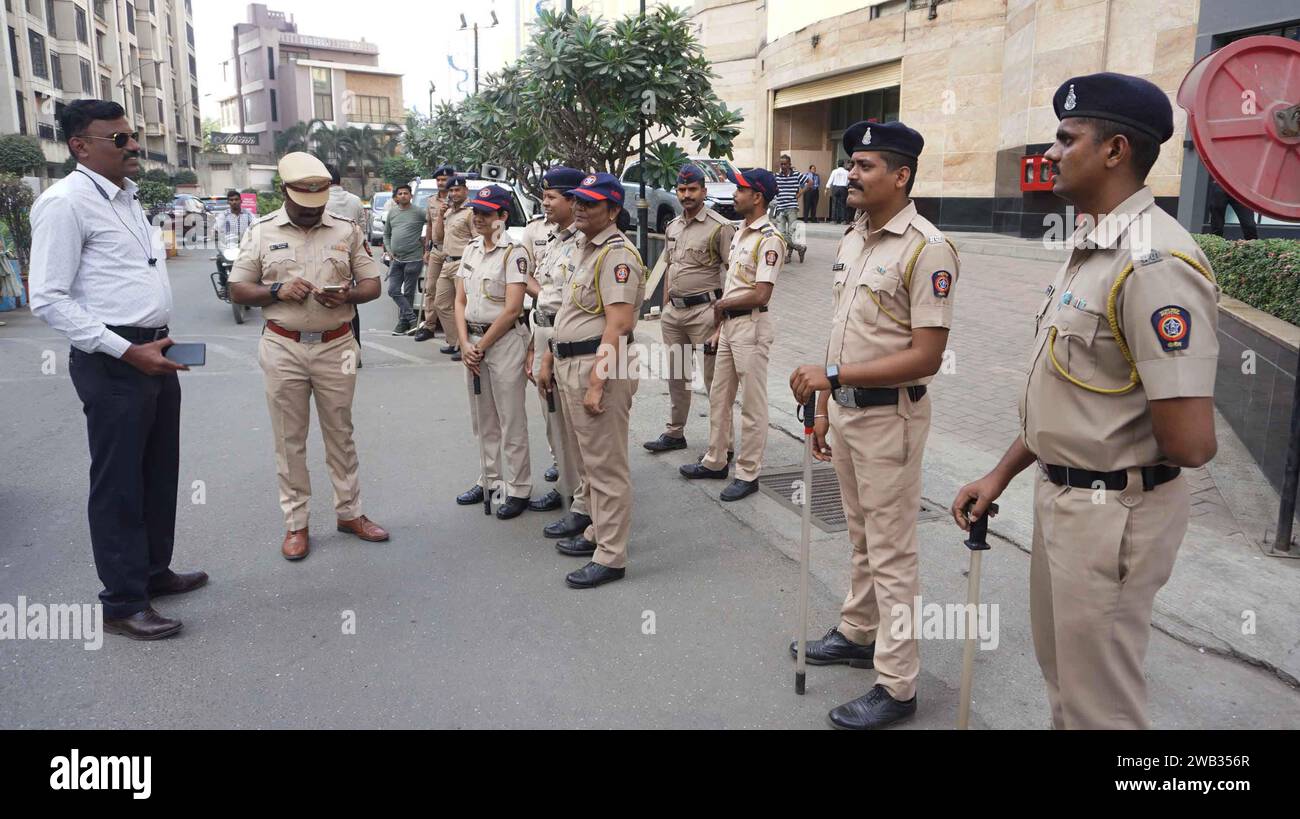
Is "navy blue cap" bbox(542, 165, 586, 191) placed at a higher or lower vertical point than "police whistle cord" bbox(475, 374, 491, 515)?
higher

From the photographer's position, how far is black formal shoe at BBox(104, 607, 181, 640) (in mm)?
3869

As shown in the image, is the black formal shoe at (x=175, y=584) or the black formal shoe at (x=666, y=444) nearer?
the black formal shoe at (x=175, y=584)

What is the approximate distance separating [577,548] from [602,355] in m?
1.15

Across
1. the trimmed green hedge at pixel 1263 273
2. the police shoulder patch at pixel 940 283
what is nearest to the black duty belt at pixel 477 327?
the police shoulder patch at pixel 940 283

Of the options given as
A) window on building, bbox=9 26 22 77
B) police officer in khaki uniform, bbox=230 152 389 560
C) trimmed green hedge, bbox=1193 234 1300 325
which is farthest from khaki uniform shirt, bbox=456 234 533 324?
window on building, bbox=9 26 22 77

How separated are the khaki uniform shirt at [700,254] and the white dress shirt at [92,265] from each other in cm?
351

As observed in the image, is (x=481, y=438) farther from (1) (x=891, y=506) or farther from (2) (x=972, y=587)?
(2) (x=972, y=587)

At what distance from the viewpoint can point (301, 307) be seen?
4.79 metres

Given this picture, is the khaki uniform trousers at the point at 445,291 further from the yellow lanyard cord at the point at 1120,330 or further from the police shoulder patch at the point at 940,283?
the yellow lanyard cord at the point at 1120,330

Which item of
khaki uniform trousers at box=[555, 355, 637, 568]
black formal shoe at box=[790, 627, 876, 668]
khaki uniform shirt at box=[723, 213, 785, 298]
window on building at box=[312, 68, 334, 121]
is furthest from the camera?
window on building at box=[312, 68, 334, 121]

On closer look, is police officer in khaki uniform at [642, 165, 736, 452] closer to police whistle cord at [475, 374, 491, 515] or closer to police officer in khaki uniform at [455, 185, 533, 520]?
police officer in khaki uniform at [455, 185, 533, 520]

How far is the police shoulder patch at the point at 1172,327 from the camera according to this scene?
80.2 inches

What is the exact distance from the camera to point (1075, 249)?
243 cm
